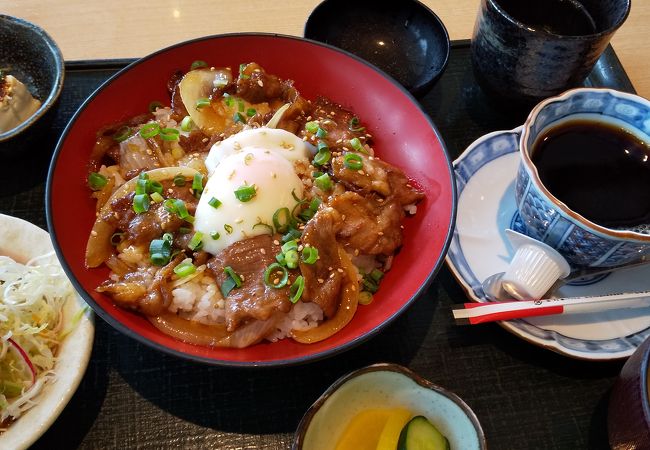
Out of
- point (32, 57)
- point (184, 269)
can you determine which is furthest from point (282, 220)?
point (32, 57)

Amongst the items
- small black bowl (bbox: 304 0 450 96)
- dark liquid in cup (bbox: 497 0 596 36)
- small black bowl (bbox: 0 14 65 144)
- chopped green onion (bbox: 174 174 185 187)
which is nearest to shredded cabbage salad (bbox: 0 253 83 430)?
chopped green onion (bbox: 174 174 185 187)

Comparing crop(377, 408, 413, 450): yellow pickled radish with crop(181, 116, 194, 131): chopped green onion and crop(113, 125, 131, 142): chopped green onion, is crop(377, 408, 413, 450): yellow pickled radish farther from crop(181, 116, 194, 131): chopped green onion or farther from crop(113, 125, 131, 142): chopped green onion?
crop(113, 125, 131, 142): chopped green onion

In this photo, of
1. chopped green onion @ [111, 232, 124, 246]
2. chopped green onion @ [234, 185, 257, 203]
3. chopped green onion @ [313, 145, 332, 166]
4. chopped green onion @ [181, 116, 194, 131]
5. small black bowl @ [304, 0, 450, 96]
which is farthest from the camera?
small black bowl @ [304, 0, 450, 96]

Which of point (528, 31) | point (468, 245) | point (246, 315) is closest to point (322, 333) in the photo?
point (246, 315)

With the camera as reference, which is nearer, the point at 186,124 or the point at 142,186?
the point at 142,186

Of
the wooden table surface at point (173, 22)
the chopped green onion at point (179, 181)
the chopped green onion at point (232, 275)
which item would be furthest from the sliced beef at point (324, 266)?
the wooden table surface at point (173, 22)

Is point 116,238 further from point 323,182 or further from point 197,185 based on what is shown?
point 323,182
